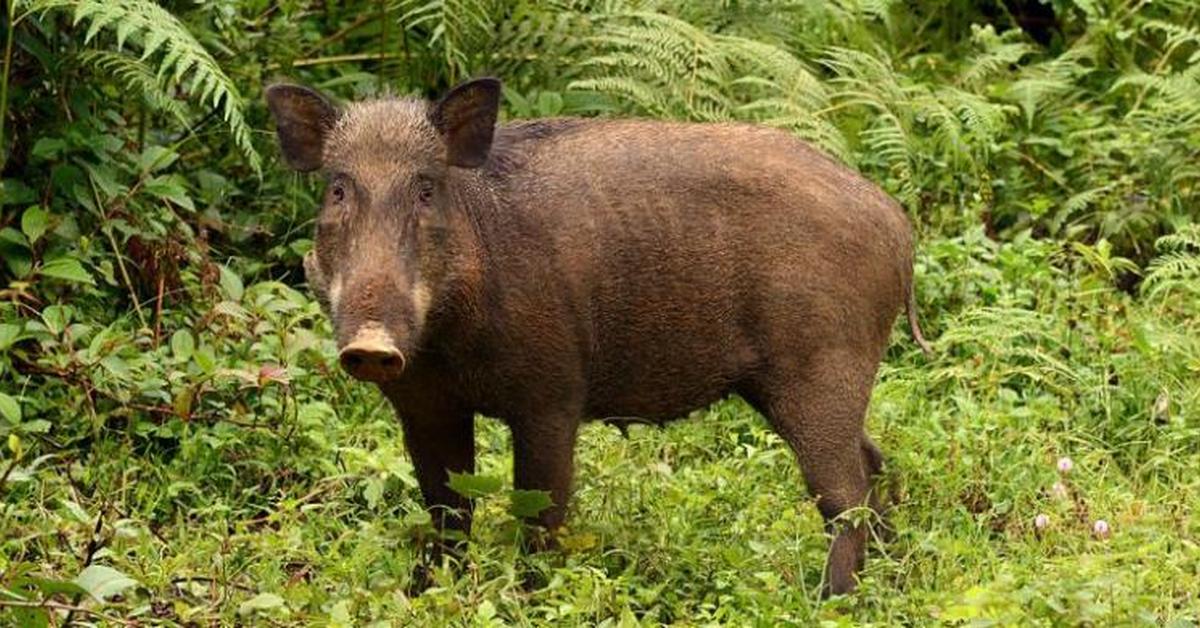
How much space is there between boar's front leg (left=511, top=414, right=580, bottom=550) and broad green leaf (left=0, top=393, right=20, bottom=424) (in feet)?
4.91

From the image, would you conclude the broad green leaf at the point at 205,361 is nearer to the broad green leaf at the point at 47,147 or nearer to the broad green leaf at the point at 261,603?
the broad green leaf at the point at 47,147

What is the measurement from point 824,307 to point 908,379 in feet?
5.64

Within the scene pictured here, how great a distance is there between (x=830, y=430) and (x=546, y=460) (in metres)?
0.82

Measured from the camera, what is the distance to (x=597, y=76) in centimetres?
841

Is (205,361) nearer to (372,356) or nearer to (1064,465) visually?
(372,356)

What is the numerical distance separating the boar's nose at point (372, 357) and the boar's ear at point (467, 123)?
69 cm

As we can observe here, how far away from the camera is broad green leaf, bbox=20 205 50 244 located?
7.09 metres

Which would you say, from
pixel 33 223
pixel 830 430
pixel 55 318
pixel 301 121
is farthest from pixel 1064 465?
pixel 33 223

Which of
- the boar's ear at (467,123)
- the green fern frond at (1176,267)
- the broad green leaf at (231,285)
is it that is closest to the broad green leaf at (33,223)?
the broad green leaf at (231,285)

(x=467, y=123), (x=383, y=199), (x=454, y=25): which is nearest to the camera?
(x=383, y=199)

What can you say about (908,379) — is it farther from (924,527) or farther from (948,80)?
(948,80)

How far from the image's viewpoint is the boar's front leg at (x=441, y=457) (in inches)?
240

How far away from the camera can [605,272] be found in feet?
20.1

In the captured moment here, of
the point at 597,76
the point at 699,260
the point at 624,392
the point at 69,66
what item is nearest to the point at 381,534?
the point at 624,392
